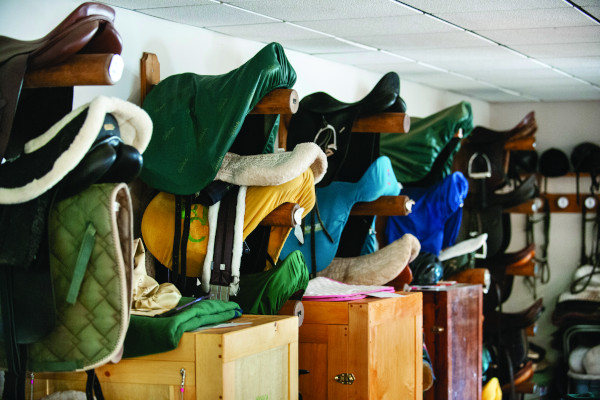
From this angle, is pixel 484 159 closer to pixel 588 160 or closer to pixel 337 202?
pixel 588 160

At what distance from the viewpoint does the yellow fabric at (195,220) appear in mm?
3119

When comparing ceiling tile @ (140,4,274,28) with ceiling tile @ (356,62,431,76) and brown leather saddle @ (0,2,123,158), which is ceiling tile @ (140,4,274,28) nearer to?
brown leather saddle @ (0,2,123,158)

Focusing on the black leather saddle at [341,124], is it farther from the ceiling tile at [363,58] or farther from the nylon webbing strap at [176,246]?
the nylon webbing strap at [176,246]

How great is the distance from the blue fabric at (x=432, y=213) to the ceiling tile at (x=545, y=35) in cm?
86

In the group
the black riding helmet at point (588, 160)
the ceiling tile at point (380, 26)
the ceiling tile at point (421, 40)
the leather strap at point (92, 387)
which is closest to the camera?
the leather strap at point (92, 387)

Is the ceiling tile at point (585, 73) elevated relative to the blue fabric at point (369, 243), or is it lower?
elevated

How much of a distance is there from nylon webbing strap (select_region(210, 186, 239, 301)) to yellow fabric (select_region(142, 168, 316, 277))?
58 mm

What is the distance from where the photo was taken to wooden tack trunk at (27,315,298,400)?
2.38 m

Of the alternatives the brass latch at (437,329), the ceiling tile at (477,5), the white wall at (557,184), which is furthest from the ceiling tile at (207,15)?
the white wall at (557,184)

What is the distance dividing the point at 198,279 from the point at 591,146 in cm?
474

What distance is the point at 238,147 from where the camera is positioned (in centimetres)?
341

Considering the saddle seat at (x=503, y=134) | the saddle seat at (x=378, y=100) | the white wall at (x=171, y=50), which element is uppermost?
the white wall at (x=171, y=50)

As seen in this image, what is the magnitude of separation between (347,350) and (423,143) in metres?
1.74

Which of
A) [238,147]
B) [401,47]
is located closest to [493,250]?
A: [401,47]
